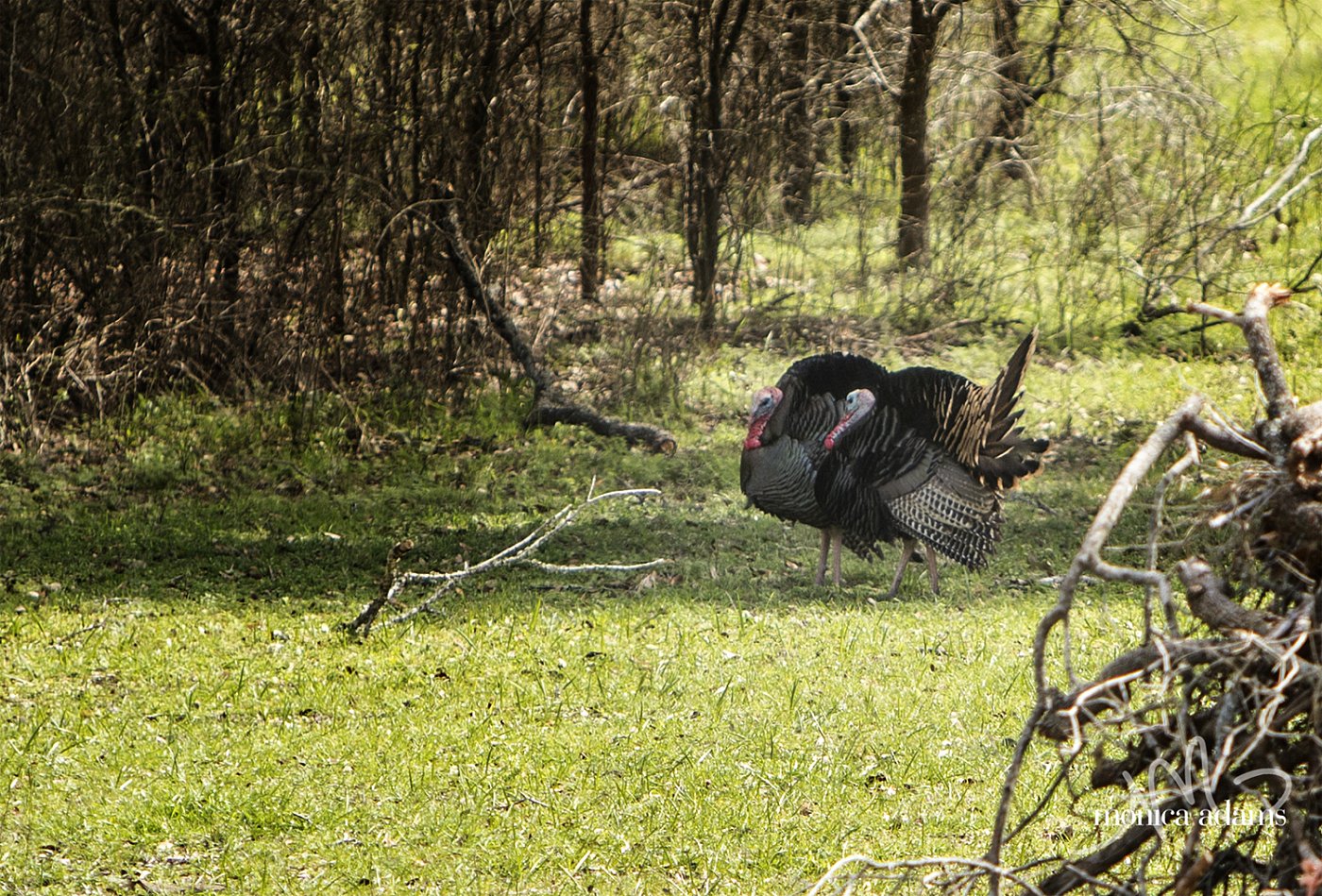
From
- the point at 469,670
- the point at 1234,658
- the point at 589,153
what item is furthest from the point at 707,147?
the point at 1234,658

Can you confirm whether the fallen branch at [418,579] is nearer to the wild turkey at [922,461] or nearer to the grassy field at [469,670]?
the grassy field at [469,670]

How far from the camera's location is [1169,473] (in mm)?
2377

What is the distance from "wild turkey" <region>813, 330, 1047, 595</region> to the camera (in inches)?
290

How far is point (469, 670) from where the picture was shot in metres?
6.16

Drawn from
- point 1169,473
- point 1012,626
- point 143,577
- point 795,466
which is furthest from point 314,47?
point 1169,473

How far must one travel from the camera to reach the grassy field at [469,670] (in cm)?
458

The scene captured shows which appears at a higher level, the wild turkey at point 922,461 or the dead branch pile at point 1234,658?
the dead branch pile at point 1234,658

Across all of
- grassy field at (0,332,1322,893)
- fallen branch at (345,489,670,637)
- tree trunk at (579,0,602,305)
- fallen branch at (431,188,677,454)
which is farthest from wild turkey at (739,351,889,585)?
tree trunk at (579,0,602,305)

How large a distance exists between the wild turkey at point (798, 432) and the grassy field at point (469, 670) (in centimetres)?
49

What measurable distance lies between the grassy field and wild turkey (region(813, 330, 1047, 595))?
1.20 feet

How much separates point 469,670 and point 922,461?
2.69 meters

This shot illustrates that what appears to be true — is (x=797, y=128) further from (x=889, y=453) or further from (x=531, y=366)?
(x=889, y=453)

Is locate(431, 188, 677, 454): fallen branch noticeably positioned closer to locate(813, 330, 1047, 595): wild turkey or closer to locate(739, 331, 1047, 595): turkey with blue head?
locate(739, 331, 1047, 595): turkey with blue head

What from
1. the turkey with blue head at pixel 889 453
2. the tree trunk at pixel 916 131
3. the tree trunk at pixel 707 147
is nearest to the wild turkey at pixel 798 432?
the turkey with blue head at pixel 889 453
